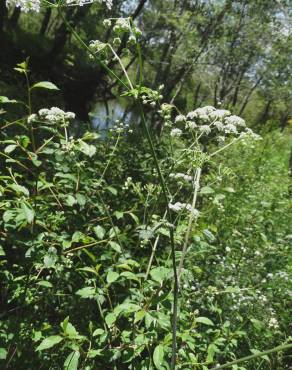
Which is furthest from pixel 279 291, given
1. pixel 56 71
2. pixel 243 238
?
pixel 56 71

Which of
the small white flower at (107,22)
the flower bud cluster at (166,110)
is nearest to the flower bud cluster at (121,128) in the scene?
the flower bud cluster at (166,110)

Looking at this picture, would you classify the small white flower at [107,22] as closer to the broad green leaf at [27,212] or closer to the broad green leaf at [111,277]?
the broad green leaf at [27,212]

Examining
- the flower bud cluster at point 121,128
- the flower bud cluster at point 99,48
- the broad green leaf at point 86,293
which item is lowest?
the broad green leaf at point 86,293

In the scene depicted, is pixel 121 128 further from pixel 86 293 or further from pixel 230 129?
pixel 86 293

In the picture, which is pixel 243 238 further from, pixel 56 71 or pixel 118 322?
pixel 56 71

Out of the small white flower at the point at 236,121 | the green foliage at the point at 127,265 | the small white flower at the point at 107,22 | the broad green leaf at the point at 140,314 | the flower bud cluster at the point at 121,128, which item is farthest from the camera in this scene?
the flower bud cluster at the point at 121,128

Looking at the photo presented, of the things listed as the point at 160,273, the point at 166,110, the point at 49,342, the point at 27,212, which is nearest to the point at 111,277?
the point at 160,273

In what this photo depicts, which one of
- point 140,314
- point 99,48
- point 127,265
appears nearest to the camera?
point 99,48

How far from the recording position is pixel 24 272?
3.04 meters

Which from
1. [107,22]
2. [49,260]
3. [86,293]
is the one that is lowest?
[86,293]

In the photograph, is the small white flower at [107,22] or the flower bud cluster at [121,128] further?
the flower bud cluster at [121,128]

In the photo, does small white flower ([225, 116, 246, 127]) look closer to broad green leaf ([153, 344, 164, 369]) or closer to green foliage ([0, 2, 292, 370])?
green foliage ([0, 2, 292, 370])

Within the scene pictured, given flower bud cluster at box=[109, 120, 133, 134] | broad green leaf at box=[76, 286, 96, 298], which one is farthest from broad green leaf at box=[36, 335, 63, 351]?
flower bud cluster at box=[109, 120, 133, 134]

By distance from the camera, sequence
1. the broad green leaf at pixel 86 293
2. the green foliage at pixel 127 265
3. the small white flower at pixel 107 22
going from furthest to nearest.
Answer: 1. the broad green leaf at pixel 86 293
2. the green foliage at pixel 127 265
3. the small white flower at pixel 107 22
